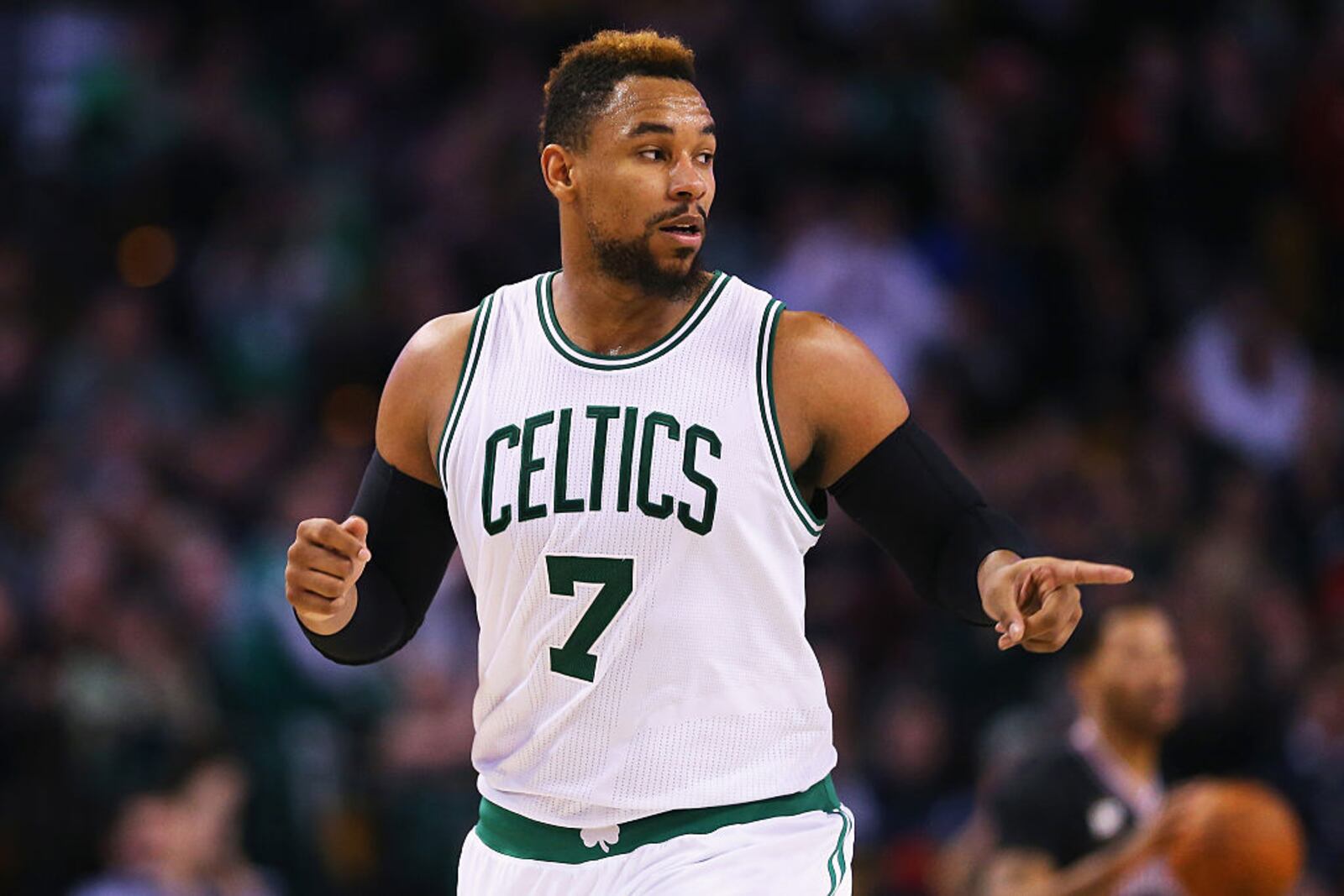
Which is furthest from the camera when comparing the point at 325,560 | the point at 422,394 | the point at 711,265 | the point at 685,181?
the point at 711,265

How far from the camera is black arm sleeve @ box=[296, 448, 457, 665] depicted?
13.7 feet

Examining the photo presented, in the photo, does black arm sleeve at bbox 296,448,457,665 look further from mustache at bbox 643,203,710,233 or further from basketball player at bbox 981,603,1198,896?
basketball player at bbox 981,603,1198,896

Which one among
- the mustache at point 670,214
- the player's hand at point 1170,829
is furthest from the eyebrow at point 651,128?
the player's hand at point 1170,829

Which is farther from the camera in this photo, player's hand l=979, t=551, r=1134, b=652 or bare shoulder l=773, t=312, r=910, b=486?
bare shoulder l=773, t=312, r=910, b=486

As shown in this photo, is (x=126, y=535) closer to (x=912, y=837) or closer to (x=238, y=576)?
(x=238, y=576)

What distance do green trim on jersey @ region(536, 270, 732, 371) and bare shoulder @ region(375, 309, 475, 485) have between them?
171 mm

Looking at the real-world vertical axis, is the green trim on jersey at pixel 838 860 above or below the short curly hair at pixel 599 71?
below

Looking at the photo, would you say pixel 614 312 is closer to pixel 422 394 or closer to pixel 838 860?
pixel 422 394

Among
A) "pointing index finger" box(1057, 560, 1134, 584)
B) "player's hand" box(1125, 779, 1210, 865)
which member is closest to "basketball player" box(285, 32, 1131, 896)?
"pointing index finger" box(1057, 560, 1134, 584)

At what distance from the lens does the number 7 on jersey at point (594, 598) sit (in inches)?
149

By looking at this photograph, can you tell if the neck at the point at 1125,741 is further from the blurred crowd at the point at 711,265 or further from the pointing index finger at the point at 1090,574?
the pointing index finger at the point at 1090,574

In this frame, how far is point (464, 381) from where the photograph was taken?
160 inches

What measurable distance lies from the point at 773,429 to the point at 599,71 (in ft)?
2.69

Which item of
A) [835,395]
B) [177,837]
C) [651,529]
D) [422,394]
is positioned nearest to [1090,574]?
[835,395]
